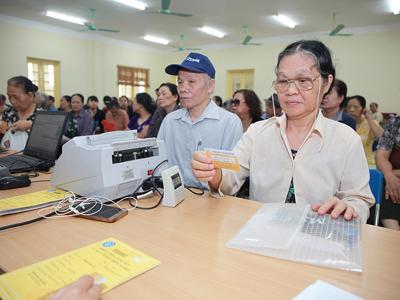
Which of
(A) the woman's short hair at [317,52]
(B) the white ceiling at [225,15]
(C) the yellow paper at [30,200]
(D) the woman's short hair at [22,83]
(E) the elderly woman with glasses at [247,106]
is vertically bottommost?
(C) the yellow paper at [30,200]

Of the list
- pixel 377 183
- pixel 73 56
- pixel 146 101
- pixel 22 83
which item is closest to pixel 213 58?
pixel 73 56

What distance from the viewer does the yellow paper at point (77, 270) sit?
0.66 meters

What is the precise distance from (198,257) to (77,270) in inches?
11.8

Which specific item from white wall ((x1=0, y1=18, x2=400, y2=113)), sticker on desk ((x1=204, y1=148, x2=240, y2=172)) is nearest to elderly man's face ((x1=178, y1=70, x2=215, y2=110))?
sticker on desk ((x1=204, y1=148, x2=240, y2=172))

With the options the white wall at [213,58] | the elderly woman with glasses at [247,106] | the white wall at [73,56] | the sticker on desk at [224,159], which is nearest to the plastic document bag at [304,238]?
the sticker on desk at [224,159]

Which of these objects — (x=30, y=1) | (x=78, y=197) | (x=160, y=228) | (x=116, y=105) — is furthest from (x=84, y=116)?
(x=160, y=228)

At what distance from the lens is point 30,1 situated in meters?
6.64

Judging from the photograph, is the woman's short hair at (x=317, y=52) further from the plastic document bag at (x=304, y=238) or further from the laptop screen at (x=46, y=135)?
the laptop screen at (x=46, y=135)

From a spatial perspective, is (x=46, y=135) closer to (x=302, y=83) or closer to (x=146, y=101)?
(x=302, y=83)

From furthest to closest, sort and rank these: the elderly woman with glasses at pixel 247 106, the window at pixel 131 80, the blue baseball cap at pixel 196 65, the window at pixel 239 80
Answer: the window at pixel 131 80, the window at pixel 239 80, the elderly woman with glasses at pixel 247 106, the blue baseball cap at pixel 196 65

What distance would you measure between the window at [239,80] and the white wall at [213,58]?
0.60ft

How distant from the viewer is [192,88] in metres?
2.05

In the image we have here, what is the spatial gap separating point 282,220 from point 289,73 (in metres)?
0.65

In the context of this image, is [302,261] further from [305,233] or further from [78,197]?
[78,197]
